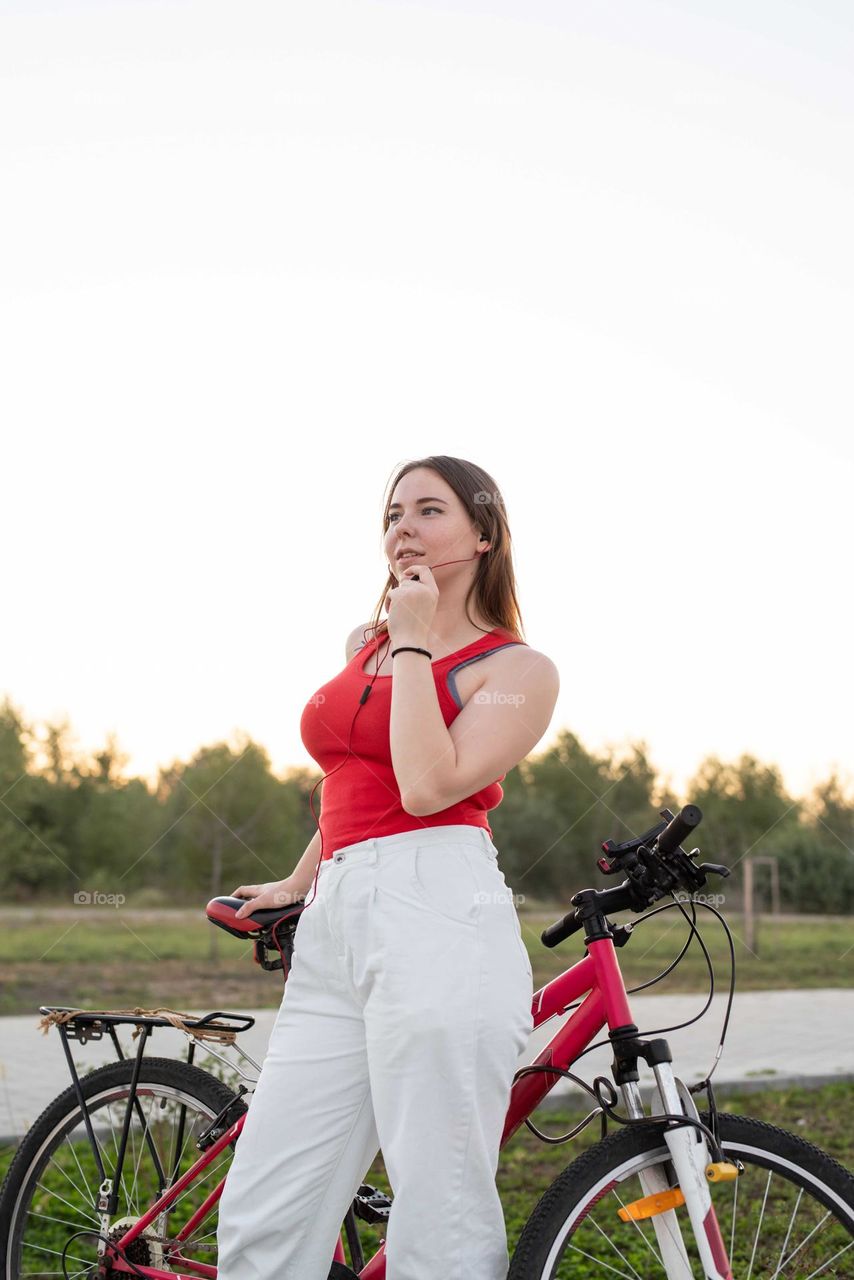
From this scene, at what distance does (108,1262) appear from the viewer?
2.43 m

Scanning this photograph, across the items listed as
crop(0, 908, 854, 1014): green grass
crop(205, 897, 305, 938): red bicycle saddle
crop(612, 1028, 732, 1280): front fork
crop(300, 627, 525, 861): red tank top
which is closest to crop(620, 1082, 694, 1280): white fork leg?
crop(612, 1028, 732, 1280): front fork

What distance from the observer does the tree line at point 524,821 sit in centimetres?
1823

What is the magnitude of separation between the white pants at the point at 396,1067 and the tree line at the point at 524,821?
1507cm

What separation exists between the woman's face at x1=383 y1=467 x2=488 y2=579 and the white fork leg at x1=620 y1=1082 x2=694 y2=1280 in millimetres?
961

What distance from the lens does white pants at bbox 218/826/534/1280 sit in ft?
6.09

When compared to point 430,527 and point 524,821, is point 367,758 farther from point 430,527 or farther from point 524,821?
point 524,821

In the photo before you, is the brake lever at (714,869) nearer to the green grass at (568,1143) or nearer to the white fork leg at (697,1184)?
the white fork leg at (697,1184)

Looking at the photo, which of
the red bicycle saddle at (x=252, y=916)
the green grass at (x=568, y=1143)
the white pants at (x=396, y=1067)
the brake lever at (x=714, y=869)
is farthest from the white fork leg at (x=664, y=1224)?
the green grass at (x=568, y=1143)

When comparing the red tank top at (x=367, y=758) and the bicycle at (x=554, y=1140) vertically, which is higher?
the red tank top at (x=367, y=758)

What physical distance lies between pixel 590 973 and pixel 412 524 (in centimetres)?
85

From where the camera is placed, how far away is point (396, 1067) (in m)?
1.88

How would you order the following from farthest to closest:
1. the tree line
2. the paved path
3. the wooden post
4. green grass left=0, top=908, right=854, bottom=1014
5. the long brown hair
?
1. the tree line
2. the wooden post
3. green grass left=0, top=908, right=854, bottom=1014
4. the paved path
5. the long brown hair

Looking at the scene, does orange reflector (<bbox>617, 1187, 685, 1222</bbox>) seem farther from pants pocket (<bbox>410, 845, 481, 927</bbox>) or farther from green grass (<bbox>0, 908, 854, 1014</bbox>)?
green grass (<bbox>0, 908, 854, 1014</bbox>)

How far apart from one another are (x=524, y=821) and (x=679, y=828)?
59.8 ft
